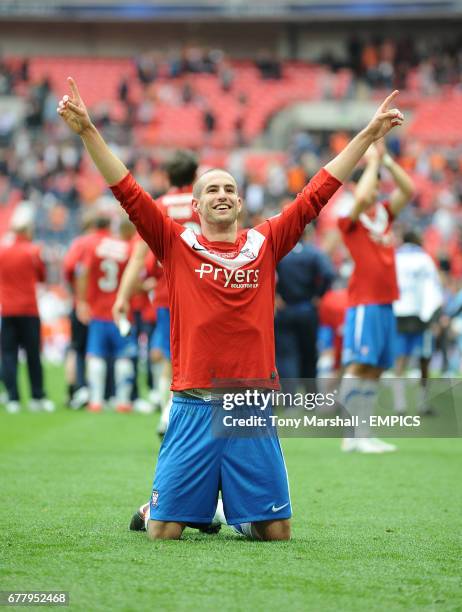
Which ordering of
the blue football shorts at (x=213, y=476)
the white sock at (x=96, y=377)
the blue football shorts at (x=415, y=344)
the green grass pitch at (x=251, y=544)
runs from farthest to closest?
the white sock at (x=96, y=377)
the blue football shorts at (x=415, y=344)
the blue football shorts at (x=213, y=476)
the green grass pitch at (x=251, y=544)

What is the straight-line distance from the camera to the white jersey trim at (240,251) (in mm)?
5535

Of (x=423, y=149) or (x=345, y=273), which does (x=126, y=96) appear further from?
(x=345, y=273)

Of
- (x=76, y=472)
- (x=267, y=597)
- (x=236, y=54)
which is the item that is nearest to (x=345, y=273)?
(x=76, y=472)

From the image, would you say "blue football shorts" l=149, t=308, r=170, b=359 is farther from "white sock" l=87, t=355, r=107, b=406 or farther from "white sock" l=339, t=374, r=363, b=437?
"white sock" l=87, t=355, r=107, b=406

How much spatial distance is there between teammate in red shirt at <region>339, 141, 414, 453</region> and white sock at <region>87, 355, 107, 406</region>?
4.73 meters

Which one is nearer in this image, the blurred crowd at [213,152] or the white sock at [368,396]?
the white sock at [368,396]

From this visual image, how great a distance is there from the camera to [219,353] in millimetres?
5480

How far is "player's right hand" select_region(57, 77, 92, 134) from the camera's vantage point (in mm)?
5121

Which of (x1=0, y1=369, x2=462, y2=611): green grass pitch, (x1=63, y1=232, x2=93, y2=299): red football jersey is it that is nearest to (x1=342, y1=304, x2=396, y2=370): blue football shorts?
(x1=0, y1=369, x2=462, y2=611): green grass pitch

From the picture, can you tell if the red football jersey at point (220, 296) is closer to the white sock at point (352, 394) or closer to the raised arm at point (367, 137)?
the raised arm at point (367, 137)

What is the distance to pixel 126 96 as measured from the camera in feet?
135

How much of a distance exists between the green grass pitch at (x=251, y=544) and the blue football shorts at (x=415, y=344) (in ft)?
13.4

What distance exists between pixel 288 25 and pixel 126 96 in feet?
30.0

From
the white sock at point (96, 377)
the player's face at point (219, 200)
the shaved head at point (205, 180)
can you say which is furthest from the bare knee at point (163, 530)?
the white sock at point (96, 377)
